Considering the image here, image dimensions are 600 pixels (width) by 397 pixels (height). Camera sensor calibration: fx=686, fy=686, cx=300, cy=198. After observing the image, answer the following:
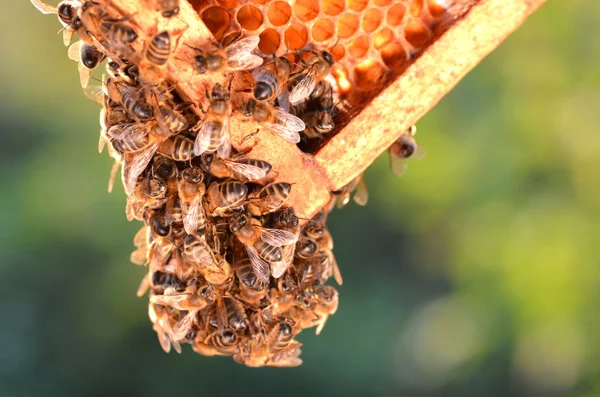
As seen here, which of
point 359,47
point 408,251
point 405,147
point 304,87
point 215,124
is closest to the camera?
point 215,124

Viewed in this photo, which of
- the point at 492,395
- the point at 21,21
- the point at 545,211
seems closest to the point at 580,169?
the point at 545,211

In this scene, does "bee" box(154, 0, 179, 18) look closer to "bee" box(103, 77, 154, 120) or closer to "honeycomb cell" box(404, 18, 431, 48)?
"bee" box(103, 77, 154, 120)

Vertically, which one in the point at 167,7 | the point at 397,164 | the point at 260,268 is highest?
the point at 167,7

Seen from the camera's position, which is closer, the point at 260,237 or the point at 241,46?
the point at 241,46

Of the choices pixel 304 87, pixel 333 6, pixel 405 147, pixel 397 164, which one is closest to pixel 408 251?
pixel 397 164

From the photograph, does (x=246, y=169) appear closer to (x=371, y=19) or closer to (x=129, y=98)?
(x=129, y=98)

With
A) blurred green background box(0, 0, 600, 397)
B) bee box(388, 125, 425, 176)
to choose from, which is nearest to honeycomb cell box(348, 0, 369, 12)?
bee box(388, 125, 425, 176)

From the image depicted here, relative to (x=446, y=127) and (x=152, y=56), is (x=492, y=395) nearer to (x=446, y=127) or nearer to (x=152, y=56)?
(x=446, y=127)
